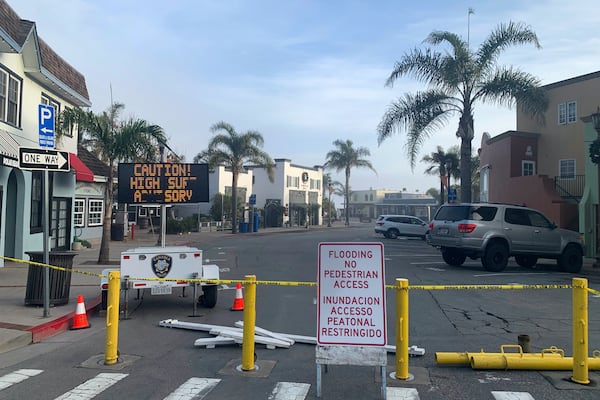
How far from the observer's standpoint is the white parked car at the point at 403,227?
34.3 m

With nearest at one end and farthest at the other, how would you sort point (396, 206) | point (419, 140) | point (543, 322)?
→ point (543, 322) → point (419, 140) → point (396, 206)

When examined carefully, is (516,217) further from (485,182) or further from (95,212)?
(485,182)

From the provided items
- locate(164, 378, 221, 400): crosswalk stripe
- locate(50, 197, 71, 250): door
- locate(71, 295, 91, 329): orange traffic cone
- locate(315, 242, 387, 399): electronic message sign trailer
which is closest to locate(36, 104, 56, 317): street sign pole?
locate(71, 295, 91, 329): orange traffic cone

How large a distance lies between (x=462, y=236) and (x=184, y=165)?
28.1 feet

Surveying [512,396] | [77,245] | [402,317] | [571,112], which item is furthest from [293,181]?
[512,396]

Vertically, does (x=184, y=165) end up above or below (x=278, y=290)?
above

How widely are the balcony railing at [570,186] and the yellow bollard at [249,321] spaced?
23.8 metres

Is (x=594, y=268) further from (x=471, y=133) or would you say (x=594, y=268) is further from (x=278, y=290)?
(x=278, y=290)

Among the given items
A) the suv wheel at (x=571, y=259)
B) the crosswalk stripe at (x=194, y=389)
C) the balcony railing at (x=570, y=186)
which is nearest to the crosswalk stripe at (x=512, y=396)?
the crosswalk stripe at (x=194, y=389)

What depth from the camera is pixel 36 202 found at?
52.4ft

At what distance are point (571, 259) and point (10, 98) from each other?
17633 mm

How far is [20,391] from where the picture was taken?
Answer: 5.15m

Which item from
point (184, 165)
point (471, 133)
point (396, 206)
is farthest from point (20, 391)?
point (396, 206)

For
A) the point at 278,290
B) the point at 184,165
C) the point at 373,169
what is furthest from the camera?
the point at 373,169
